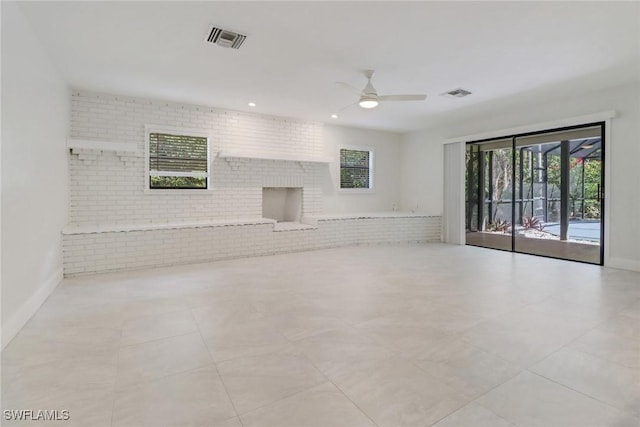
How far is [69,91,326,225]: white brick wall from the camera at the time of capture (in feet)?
16.7

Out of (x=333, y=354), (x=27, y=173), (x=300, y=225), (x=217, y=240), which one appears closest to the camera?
(x=333, y=354)

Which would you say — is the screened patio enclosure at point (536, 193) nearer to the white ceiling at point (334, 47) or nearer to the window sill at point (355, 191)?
the window sill at point (355, 191)

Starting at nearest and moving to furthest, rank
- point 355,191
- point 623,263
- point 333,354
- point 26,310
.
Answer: point 333,354 < point 26,310 < point 623,263 < point 355,191

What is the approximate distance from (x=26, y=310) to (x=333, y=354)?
269cm

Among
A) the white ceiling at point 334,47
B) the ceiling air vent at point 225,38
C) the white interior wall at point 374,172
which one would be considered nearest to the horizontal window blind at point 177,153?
the white ceiling at point 334,47

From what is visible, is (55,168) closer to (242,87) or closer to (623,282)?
(242,87)

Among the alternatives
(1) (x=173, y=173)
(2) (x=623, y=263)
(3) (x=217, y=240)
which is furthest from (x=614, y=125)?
(1) (x=173, y=173)

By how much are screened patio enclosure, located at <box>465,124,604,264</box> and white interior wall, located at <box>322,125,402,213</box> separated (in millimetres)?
1782

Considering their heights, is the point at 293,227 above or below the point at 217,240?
above

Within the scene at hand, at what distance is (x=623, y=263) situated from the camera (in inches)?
191

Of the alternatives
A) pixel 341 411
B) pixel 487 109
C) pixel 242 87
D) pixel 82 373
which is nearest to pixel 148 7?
pixel 242 87

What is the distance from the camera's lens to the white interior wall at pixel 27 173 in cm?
255

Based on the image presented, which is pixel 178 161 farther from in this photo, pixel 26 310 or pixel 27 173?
pixel 26 310

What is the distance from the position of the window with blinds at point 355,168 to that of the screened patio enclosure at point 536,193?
7.73ft
